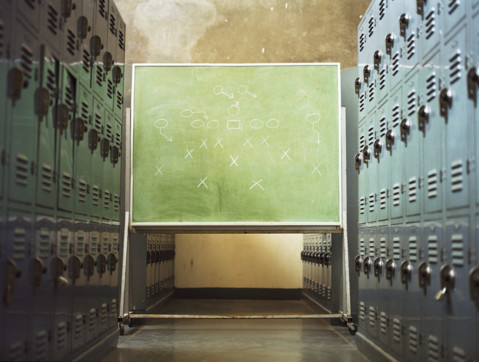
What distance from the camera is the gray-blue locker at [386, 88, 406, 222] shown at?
362 cm

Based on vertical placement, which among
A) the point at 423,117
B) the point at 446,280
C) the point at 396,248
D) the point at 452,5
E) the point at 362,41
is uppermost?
the point at 362,41

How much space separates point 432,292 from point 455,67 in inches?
44.1

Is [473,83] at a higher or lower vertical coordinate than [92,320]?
higher

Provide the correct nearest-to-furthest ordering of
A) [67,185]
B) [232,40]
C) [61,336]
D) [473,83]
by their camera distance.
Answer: [473,83] < [61,336] < [67,185] < [232,40]

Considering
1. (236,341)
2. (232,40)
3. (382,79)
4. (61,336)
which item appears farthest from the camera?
(232,40)

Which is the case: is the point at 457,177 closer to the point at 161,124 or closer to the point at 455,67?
the point at 455,67

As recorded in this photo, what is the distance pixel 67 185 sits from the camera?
11.1 feet

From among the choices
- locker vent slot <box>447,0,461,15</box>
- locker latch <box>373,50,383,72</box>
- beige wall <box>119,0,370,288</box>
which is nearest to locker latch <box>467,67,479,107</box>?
locker vent slot <box>447,0,461,15</box>

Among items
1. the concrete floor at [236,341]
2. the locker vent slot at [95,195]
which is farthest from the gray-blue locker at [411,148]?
the locker vent slot at [95,195]

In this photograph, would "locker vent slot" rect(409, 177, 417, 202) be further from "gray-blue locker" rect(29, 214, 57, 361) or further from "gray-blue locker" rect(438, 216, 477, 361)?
"gray-blue locker" rect(29, 214, 57, 361)

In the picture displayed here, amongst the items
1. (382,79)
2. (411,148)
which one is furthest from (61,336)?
(382,79)

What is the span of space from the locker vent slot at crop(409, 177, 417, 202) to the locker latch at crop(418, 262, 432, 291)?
41cm

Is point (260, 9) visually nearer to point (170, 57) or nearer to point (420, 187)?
point (170, 57)

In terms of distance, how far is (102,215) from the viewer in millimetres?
4352
